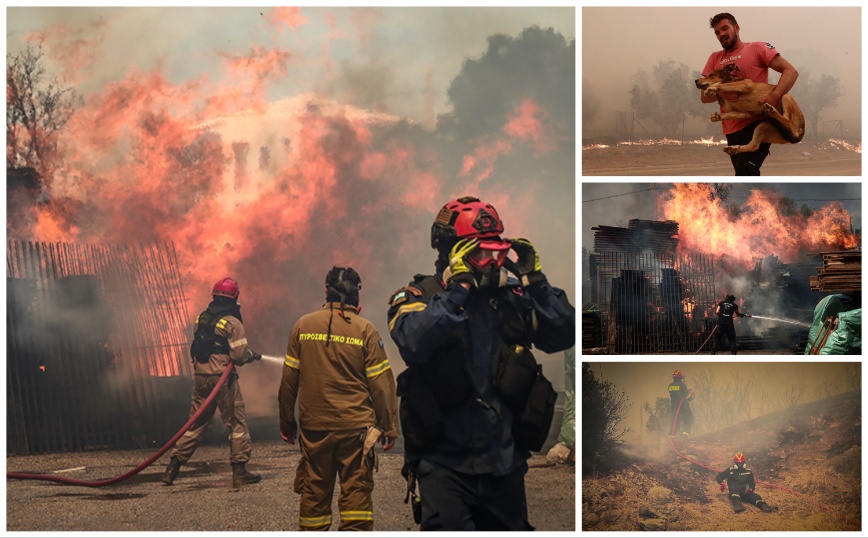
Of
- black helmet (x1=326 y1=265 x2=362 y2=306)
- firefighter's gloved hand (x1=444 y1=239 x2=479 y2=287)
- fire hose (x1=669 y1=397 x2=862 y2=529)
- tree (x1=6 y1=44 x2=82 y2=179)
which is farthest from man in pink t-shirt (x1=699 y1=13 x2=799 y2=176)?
tree (x1=6 y1=44 x2=82 y2=179)

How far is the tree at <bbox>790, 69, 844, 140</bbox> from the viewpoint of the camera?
7.98 meters

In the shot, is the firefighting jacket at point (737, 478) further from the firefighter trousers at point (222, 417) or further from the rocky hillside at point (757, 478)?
the firefighter trousers at point (222, 417)

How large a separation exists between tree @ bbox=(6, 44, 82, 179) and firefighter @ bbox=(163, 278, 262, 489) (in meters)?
1.55

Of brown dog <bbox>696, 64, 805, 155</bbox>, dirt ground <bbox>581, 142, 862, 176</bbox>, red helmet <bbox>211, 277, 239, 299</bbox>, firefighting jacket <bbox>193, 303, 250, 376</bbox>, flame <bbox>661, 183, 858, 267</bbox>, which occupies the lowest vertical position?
firefighting jacket <bbox>193, 303, 250, 376</bbox>

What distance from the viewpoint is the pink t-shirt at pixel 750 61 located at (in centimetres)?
791

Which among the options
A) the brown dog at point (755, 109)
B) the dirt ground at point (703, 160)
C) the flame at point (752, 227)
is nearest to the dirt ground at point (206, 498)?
the flame at point (752, 227)

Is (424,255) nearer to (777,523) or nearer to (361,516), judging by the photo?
(361,516)

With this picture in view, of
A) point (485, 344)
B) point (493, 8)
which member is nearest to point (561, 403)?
point (485, 344)

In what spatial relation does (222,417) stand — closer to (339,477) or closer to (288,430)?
(288,430)

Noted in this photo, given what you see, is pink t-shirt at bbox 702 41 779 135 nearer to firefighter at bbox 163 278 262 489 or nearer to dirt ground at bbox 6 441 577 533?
dirt ground at bbox 6 441 577 533

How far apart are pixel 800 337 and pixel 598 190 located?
1.74 metres

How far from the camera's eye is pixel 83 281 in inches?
320

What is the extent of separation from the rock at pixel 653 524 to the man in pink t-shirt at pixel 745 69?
248cm

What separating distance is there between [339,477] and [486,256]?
1795 millimetres
